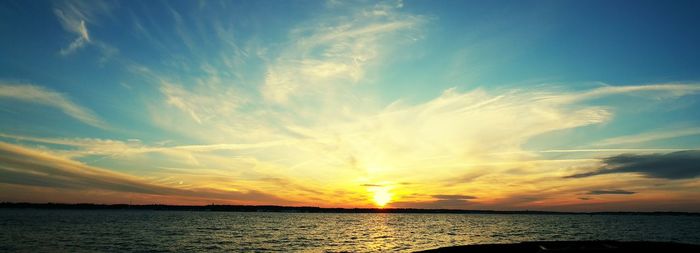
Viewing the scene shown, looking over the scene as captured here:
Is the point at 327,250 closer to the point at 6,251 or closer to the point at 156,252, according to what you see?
the point at 156,252

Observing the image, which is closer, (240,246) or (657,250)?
(657,250)

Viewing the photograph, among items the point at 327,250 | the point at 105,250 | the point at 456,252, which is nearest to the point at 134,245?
the point at 105,250

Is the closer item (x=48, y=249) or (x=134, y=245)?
(x=48, y=249)

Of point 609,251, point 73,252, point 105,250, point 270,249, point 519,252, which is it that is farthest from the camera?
point 270,249

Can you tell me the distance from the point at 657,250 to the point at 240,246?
2258 inches

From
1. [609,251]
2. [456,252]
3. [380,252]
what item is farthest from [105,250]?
[609,251]

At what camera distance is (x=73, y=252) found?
179ft

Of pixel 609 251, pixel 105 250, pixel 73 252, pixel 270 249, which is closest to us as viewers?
pixel 609 251

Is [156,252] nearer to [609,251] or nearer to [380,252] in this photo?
[380,252]

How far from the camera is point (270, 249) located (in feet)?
207

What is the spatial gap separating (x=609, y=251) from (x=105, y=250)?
60.8m

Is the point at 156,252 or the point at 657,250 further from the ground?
the point at 657,250

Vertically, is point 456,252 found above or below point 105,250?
above

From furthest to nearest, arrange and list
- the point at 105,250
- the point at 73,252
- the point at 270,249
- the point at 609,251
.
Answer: the point at 270,249
the point at 105,250
the point at 73,252
the point at 609,251
